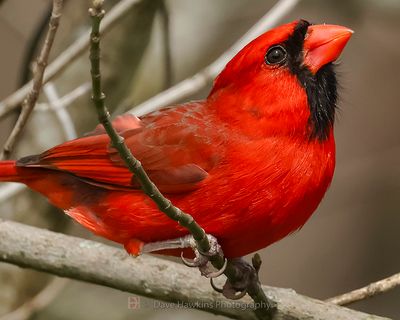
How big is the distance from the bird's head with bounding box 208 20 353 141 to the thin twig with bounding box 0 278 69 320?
1769 mm

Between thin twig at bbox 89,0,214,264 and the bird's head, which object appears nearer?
thin twig at bbox 89,0,214,264

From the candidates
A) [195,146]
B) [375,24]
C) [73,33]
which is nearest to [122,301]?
[73,33]

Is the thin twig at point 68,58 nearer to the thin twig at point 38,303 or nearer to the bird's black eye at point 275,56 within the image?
the bird's black eye at point 275,56

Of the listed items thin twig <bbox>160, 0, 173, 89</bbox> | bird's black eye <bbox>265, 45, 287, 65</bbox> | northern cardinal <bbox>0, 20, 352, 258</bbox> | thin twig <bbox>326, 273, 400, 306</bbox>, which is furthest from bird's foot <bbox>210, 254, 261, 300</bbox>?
thin twig <bbox>160, 0, 173, 89</bbox>

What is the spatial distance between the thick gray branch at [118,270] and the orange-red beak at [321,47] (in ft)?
3.05

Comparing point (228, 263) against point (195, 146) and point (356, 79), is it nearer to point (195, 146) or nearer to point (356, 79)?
point (195, 146)

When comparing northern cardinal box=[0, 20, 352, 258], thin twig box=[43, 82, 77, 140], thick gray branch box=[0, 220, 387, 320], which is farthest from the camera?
thin twig box=[43, 82, 77, 140]

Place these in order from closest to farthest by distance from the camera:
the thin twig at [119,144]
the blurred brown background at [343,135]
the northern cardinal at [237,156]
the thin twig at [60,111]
Answer: the thin twig at [119,144]
the northern cardinal at [237,156]
the thin twig at [60,111]
the blurred brown background at [343,135]

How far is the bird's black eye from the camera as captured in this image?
149 inches

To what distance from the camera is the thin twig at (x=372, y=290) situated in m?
3.87

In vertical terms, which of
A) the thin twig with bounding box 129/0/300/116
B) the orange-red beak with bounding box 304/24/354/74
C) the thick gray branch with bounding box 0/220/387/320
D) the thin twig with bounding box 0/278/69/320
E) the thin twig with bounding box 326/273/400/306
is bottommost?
the thin twig with bounding box 326/273/400/306

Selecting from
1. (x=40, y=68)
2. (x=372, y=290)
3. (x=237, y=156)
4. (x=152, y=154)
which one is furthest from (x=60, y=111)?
(x=372, y=290)

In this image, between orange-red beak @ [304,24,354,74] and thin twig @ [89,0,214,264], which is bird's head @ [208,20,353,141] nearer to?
orange-red beak @ [304,24,354,74]

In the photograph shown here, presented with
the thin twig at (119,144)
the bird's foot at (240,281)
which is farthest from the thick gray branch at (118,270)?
the thin twig at (119,144)
